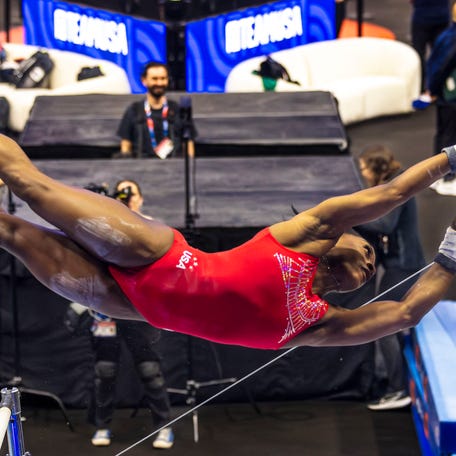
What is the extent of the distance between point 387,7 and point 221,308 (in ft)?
32.8

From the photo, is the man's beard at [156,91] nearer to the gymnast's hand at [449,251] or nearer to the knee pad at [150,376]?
the knee pad at [150,376]

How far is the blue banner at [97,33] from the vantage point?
9219mm

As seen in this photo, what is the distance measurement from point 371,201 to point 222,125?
4.01m

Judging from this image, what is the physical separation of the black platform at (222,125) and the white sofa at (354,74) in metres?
0.88

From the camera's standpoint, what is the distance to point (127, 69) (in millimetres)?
9500

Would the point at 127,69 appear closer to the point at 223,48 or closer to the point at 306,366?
the point at 223,48

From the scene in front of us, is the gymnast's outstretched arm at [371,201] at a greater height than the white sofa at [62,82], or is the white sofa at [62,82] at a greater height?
the white sofa at [62,82]

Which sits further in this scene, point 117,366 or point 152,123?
point 152,123

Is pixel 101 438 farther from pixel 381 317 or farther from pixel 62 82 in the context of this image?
pixel 62 82

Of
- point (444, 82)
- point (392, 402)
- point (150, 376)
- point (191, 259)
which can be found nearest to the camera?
point (191, 259)

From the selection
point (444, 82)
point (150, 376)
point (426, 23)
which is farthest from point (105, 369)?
point (426, 23)

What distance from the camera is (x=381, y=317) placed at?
3920 mm

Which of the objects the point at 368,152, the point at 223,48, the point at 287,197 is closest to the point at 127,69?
the point at 223,48

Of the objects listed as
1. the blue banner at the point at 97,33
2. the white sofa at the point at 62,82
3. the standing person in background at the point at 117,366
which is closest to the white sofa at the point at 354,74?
the blue banner at the point at 97,33
